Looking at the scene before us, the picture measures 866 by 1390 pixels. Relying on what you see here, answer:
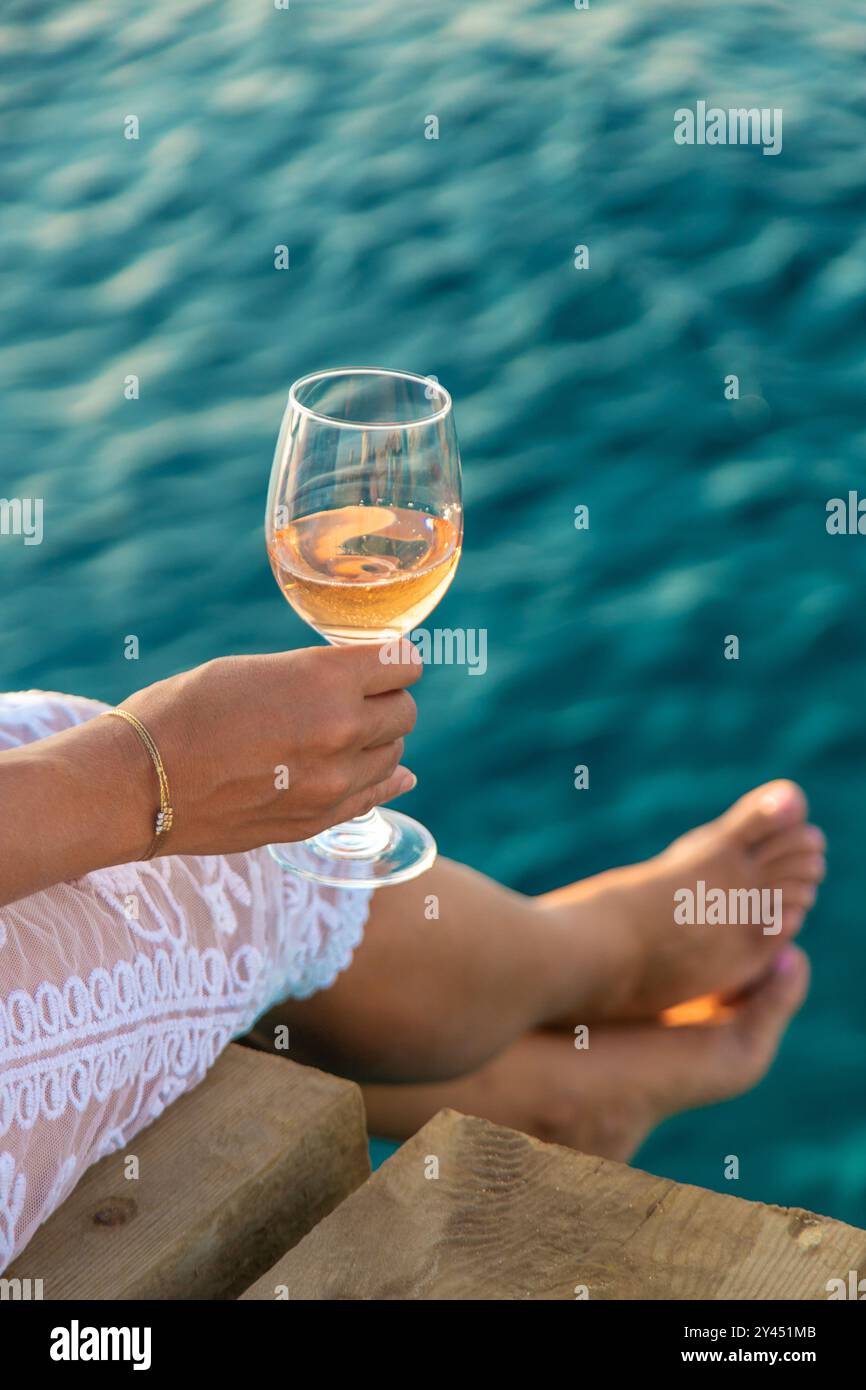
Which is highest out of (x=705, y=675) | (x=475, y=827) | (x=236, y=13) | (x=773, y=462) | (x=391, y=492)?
(x=236, y=13)

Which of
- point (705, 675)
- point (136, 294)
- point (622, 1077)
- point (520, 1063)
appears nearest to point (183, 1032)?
point (520, 1063)

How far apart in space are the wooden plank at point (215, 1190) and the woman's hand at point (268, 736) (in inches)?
9.0

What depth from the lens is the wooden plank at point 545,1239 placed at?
1.17 metres

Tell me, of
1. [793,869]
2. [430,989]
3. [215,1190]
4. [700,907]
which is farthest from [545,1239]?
[793,869]

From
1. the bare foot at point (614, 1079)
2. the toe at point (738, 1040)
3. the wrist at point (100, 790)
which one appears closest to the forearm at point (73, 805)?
the wrist at point (100, 790)

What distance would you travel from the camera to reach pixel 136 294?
393 cm

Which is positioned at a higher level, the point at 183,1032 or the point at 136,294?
the point at 136,294

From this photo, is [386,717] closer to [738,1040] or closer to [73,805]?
[73,805]

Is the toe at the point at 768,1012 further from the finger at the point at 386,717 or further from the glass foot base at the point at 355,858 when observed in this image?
the finger at the point at 386,717

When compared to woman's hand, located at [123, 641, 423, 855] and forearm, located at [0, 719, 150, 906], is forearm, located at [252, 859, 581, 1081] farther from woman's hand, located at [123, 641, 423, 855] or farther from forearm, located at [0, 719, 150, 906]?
forearm, located at [0, 719, 150, 906]
